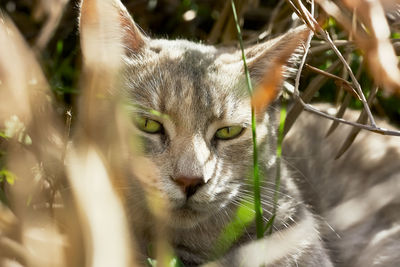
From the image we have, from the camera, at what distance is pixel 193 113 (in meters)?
1.98

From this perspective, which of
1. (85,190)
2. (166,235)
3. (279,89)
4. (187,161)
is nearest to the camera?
(85,190)

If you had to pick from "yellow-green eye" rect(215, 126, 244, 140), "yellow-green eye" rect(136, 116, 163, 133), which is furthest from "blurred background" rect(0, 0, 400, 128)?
"yellow-green eye" rect(136, 116, 163, 133)

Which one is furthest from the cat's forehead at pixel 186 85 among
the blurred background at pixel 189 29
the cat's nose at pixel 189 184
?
the blurred background at pixel 189 29

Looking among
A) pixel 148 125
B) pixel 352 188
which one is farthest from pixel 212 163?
pixel 352 188

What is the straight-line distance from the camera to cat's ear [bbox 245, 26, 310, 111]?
6.95 ft

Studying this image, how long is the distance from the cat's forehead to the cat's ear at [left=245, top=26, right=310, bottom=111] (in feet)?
0.22

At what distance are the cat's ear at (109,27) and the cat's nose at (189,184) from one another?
0.48 meters

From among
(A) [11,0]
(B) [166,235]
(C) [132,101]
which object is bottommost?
(B) [166,235]

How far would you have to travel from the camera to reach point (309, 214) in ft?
7.63

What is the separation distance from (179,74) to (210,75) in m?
0.12

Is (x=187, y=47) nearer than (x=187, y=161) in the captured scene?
No

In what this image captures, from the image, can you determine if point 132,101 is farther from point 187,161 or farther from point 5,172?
point 5,172

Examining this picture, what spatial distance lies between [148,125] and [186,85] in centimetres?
19

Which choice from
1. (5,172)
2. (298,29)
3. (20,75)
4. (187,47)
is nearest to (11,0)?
(187,47)
